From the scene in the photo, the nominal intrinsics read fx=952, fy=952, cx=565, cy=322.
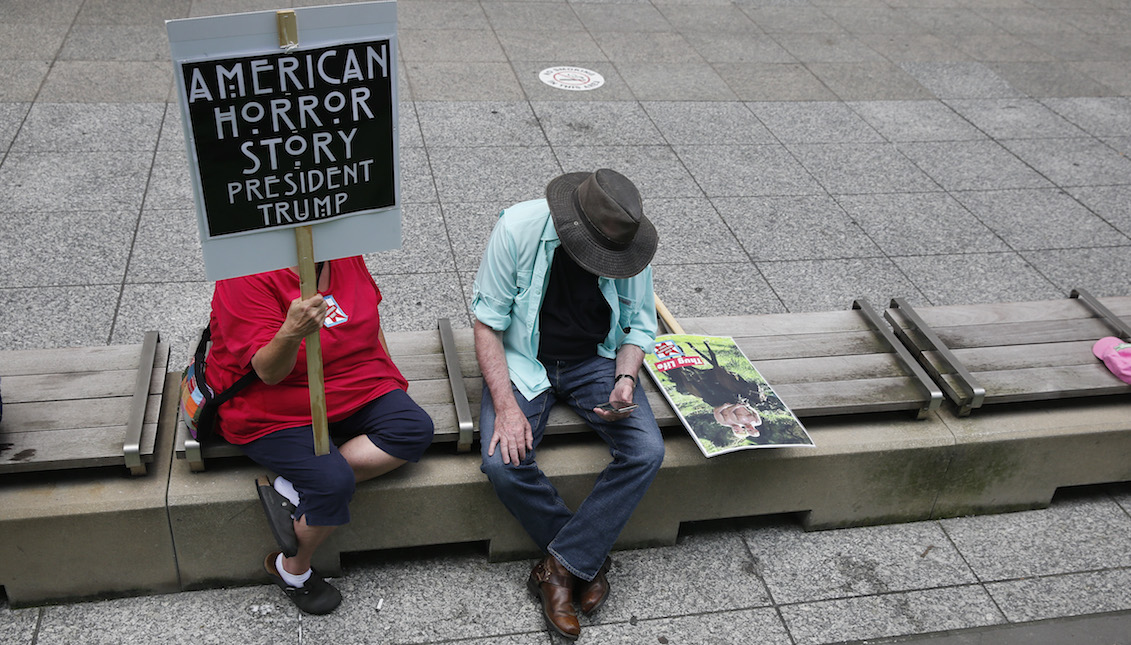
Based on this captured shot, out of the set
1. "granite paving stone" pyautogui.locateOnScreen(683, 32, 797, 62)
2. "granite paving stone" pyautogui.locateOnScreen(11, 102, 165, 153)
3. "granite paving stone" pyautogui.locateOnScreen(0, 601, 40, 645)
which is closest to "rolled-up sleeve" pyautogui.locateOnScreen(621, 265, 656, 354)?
"granite paving stone" pyautogui.locateOnScreen(0, 601, 40, 645)

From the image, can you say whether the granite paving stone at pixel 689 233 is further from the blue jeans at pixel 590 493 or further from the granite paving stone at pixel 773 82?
the blue jeans at pixel 590 493

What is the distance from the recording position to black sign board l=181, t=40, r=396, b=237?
2660mm

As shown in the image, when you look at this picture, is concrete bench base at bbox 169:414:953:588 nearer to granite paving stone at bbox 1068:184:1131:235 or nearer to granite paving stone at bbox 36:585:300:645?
granite paving stone at bbox 36:585:300:645

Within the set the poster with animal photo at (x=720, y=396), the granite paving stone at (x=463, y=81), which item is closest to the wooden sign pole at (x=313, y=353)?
the poster with animal photo at (x=720, y=396)

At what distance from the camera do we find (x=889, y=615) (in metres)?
3.72

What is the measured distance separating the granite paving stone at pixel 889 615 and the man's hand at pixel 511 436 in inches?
48.7

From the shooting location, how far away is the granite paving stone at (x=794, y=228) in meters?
6.01

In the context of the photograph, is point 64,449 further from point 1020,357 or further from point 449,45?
point 449,45

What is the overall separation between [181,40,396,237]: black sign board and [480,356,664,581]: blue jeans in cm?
108

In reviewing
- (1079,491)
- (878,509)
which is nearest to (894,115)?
A: (1079,491)

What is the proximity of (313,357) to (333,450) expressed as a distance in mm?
396

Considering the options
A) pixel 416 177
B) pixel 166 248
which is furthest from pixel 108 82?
pixel 416 177

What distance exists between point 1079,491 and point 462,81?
5581 mm

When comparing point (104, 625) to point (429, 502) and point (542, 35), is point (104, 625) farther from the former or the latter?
point (542, 35)
